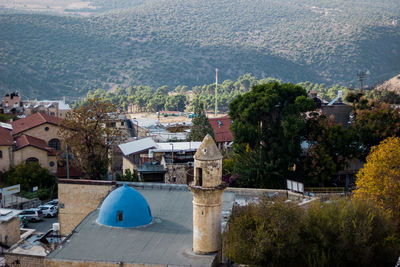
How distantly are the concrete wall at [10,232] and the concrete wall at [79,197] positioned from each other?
259 cm

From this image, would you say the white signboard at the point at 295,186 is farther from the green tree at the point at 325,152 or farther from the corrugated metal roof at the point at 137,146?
the corrugated metal roof at the point at 137,146

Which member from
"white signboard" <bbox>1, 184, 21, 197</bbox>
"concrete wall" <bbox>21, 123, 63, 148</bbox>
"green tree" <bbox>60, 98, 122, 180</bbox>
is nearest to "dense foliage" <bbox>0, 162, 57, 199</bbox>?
"white signboard" <bbox>1, 184, 21, 197</bbox>

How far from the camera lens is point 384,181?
1000 inches

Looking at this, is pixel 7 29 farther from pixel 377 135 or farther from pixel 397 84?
pixel 377 135

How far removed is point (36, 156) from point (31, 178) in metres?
3.18

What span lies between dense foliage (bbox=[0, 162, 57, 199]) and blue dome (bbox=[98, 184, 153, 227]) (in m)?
21.6

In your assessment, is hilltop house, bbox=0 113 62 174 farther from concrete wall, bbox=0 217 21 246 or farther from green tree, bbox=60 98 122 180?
concrete wall, bbox=0 217 21 246

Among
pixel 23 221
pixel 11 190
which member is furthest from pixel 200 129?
pixel 23 221

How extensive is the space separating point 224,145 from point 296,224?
104 ft

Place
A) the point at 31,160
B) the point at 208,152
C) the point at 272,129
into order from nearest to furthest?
1. the point at 208,152
2. the point at 272,129
3. the point at 31,160

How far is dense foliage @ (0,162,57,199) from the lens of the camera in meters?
42.4

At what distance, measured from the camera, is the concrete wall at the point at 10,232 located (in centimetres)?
2640

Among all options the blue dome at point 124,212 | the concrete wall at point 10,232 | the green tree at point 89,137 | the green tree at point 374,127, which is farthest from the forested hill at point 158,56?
the blue dome at point 124,212

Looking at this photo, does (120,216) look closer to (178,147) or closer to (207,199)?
(207,199)
